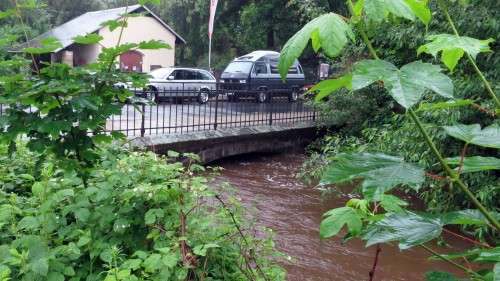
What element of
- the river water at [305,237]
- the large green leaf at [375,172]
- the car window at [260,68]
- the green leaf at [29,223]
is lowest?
the river water at [305,237]

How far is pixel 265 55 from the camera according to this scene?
2028 centimetres

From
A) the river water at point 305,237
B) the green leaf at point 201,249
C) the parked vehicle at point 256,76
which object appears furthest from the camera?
the parked vehicle at point 256,76

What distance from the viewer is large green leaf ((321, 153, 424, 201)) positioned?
91cm

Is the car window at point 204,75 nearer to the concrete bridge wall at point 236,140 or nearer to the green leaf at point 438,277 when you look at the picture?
the concrete bridge wall at point 236,140

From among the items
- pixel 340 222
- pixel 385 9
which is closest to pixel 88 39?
pixel 340 222

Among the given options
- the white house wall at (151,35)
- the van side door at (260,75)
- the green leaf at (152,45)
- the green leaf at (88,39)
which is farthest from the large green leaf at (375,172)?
the white house wall at (151,35)

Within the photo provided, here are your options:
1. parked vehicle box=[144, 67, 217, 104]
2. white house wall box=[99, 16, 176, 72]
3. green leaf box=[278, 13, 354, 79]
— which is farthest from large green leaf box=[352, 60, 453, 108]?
white house wall box=[99, 16, 176, 72]

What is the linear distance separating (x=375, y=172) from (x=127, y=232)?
1906mm

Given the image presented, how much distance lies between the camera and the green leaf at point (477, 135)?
3.26ft

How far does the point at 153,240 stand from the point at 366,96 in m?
9.14

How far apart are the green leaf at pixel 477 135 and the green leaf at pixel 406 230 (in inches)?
7.2

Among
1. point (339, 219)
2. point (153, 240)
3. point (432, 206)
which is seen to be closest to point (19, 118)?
point (153, 240)

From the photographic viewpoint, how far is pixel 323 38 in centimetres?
93

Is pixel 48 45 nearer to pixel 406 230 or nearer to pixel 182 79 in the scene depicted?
pixel 406 230
